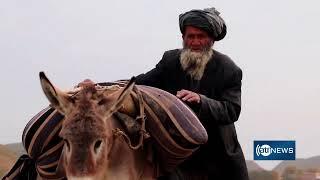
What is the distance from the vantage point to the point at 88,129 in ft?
20.6

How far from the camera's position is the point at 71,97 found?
6.45 metres

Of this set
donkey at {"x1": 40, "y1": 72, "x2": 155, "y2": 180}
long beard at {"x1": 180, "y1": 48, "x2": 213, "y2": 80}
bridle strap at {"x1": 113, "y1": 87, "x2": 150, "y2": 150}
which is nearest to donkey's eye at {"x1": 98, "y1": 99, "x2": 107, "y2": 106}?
donkey at {"x1": 40, "y1": 72, "x2": 155, "y2": 180}

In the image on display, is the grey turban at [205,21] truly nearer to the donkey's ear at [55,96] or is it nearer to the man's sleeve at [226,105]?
the man's sleeve at [226,105]

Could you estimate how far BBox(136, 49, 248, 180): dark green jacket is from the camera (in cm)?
824

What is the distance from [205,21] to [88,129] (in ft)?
8.29

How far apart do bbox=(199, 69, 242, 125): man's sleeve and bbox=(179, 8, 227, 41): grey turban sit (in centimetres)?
50

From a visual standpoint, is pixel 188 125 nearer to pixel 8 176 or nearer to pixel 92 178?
pixel 92 178

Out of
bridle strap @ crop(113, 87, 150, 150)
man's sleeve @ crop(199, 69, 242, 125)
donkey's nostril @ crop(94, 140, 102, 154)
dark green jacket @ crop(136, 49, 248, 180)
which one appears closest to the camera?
donkey's nostril @ crop(94, 140, 102, 154)

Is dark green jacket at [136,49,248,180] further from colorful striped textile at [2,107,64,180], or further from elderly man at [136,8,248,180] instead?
colorful striped textile at [2,107,64,180]

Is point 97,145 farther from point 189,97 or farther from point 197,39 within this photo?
point 197,39

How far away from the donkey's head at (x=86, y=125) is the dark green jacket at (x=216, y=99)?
1775 mm

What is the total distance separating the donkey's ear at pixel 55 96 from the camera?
619 centimetres

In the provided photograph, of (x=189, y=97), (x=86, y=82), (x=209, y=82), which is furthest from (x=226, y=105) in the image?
(x=86, y=82)

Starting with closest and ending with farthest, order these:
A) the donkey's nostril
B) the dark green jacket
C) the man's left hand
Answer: the donkey's nostril
the man's left hand
the dark green jacket
